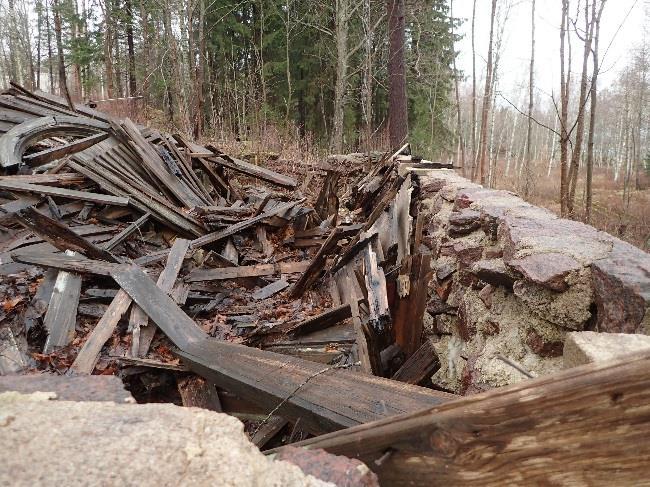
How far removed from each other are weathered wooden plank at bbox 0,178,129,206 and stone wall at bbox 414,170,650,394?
366 cm

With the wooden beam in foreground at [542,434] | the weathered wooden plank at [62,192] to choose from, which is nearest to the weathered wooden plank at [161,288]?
the weathered wooden plank at [62,192]

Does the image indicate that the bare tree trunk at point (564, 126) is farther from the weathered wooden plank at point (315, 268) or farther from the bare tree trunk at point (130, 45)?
the bare tree trunk at point (130, 45)

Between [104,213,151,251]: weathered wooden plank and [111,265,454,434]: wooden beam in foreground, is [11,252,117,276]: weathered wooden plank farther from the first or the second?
[111,265,454,434]: wooden beam in foreground

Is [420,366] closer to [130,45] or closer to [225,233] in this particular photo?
[225,233]

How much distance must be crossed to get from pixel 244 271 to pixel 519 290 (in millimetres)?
2954

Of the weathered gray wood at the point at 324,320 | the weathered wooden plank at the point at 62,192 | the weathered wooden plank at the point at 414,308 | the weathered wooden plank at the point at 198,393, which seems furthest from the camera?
the weathered wooden plank at the point at 62,192

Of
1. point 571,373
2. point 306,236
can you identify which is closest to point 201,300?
point 306,236

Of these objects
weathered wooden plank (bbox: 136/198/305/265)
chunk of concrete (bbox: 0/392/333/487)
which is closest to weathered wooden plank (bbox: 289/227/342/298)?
weathered wooden plank (bbox: 136/198/305/265)

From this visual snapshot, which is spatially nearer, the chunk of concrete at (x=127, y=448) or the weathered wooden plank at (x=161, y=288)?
the chunk of concrete at (x=127, y=448)

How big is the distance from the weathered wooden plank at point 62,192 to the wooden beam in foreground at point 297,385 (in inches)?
88.1

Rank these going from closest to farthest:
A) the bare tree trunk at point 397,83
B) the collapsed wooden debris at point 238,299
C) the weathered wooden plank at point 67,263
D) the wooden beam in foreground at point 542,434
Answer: the wooden beam in foreground at point 542,434 → the collapsed wooden debris at point 238,299 → the weathered wooden plank at point 67,263 → the bare tree trunk at point 397,83

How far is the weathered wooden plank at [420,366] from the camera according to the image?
8.23 feet

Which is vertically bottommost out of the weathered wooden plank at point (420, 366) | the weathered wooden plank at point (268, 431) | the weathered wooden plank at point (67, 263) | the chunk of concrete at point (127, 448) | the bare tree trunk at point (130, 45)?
the weathered wooden plank at point (268, 431)

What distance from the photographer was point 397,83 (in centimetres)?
1102
